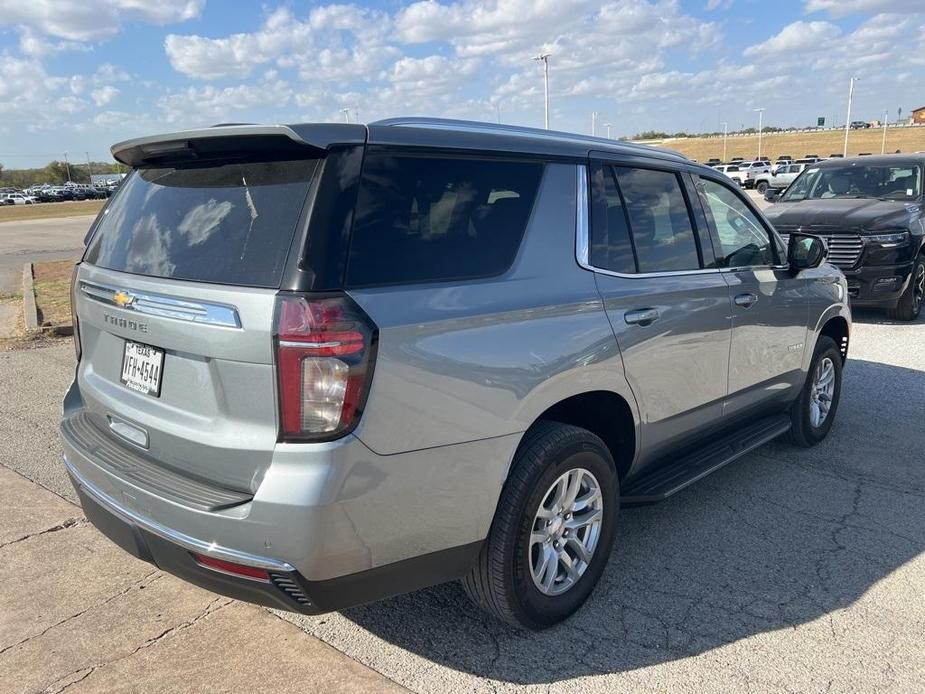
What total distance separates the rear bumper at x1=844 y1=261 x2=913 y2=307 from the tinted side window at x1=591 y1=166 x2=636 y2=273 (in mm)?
6479

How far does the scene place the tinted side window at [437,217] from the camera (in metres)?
2.35

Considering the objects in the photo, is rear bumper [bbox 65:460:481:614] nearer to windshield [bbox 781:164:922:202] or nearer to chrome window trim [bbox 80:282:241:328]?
chrome window trim [bbox 80:282:241:328]

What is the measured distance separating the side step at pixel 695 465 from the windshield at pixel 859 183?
6.89 m

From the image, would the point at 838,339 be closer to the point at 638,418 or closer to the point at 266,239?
the point at 638,418

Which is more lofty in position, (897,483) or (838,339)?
(838,339)

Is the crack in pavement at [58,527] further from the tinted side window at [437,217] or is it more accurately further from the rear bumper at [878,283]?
the rear bumper at [878,283]

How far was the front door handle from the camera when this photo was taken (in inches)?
124

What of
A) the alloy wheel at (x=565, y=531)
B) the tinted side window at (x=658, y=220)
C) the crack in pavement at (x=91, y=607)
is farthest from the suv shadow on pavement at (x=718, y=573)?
the tinted side window at (x=658, y=220)

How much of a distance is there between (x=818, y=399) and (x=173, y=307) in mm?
4282

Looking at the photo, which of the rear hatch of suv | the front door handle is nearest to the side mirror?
the front door handle

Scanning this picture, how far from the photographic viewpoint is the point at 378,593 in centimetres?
244

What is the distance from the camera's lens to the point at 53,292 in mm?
11727

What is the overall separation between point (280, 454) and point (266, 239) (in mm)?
679

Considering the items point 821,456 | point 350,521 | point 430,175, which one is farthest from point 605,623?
A: point 821,456
